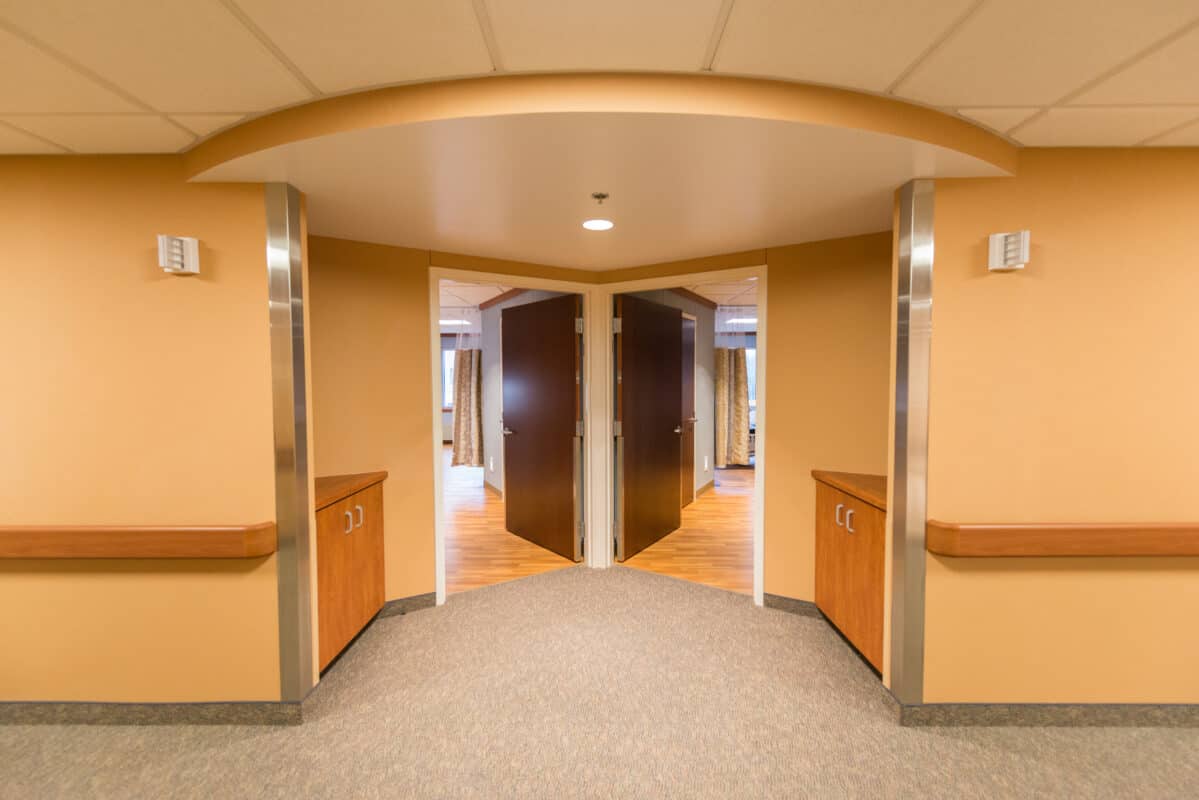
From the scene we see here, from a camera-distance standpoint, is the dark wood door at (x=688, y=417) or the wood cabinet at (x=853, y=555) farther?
the dark wood door at (x=688, y=417)

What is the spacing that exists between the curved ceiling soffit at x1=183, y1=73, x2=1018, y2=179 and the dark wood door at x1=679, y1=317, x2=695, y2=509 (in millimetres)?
3462

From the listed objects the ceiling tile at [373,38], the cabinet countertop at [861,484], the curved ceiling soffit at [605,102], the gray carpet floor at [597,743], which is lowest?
the gray carpet floor at [597,743]

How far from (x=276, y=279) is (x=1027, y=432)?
292cm

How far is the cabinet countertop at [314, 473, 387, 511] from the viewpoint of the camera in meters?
2.19

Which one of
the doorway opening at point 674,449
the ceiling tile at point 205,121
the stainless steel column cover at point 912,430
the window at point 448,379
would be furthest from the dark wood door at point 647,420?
the window at point 448,379

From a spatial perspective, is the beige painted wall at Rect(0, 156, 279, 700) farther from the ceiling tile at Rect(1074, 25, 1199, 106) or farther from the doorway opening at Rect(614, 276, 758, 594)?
the ceiling tile at Rect(1074, 25, 1199, 106)

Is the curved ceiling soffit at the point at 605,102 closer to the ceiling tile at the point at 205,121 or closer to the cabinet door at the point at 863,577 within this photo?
the ceiling tile at the point at 205,121

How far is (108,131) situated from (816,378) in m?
3.20

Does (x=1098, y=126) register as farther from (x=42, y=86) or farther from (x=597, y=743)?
(x=42, y=86)

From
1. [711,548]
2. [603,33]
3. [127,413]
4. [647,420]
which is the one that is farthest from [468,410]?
[603,33]

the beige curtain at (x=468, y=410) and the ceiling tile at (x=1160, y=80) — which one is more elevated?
the ceiling tile at (x=1160, y=80)

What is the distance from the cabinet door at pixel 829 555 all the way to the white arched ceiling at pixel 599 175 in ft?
4.63

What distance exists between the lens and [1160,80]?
1.42 metres

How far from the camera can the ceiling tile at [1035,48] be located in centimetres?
115
